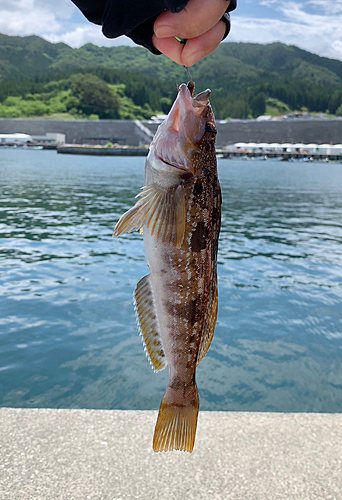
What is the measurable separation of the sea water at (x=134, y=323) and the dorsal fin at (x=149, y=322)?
5.49 metres

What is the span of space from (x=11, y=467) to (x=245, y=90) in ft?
620

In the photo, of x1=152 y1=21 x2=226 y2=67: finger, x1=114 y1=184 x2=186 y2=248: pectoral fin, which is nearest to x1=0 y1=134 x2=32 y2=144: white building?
x1=152 y1=21 x2=226 y2=67: finger

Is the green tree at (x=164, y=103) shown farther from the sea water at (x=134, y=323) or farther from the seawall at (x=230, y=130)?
the sea water at (x=134, y=323)

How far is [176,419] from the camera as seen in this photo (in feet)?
7.49

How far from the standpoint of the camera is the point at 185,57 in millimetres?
2193

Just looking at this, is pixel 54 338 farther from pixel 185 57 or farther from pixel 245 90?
pixel 245 90

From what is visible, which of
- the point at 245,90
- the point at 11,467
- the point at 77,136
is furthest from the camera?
the point at 245,90

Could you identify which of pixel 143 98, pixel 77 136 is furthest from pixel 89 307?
pixel 143 98

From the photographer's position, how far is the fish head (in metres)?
2.11

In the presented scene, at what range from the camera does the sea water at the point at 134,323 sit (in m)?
7.82

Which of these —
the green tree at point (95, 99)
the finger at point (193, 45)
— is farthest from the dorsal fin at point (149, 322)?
the green tree at point (95, 99)

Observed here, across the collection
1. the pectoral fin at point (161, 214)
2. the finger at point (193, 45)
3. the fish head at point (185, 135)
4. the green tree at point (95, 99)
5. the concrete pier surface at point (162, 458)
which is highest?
the green tree at point (95, 99)

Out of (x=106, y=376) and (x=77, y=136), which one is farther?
(x=77, y=136)

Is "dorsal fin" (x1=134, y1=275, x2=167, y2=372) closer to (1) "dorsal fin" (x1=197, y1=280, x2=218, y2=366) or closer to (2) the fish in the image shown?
(2) the fish
